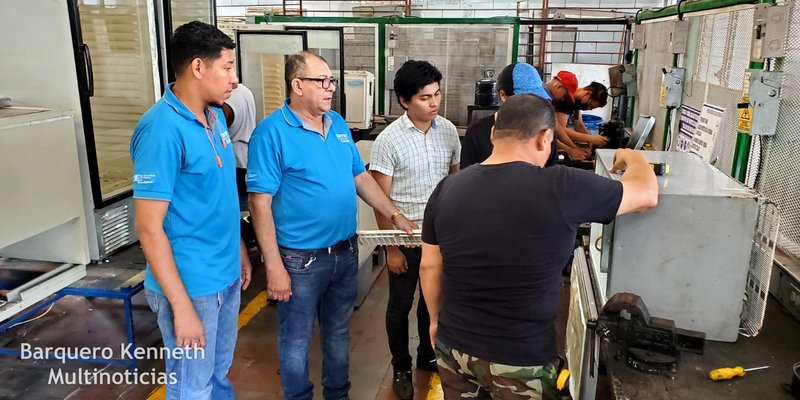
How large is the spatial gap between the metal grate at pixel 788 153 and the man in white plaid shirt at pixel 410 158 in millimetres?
1320

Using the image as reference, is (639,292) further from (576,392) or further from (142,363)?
(142,363)

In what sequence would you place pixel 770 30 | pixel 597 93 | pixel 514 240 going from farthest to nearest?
pixel 597 93, pixel 770 30, pixel 514 240

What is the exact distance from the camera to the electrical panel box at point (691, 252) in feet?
5.29

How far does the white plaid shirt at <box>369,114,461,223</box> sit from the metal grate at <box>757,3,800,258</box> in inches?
52.9

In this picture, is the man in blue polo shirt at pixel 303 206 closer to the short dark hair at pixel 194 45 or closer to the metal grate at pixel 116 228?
the short dark hair at pixel 194 45

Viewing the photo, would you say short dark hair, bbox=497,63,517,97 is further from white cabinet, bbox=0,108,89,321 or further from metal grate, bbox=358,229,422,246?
white cabinet, bbox=0,108,89,321

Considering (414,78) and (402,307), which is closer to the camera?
(414,78)

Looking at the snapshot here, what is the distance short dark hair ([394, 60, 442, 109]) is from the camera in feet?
8.33

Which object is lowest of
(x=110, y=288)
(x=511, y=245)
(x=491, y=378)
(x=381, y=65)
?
(x=110, y=288)

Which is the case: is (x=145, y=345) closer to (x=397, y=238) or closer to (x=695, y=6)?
(x=397, y=238)

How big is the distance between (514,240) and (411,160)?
1136mm

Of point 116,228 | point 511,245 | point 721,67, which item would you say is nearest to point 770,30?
point 721,67

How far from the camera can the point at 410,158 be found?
2605mm

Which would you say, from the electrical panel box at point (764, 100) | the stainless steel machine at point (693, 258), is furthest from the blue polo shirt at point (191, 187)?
the electrical panel box at point (764, 100)
